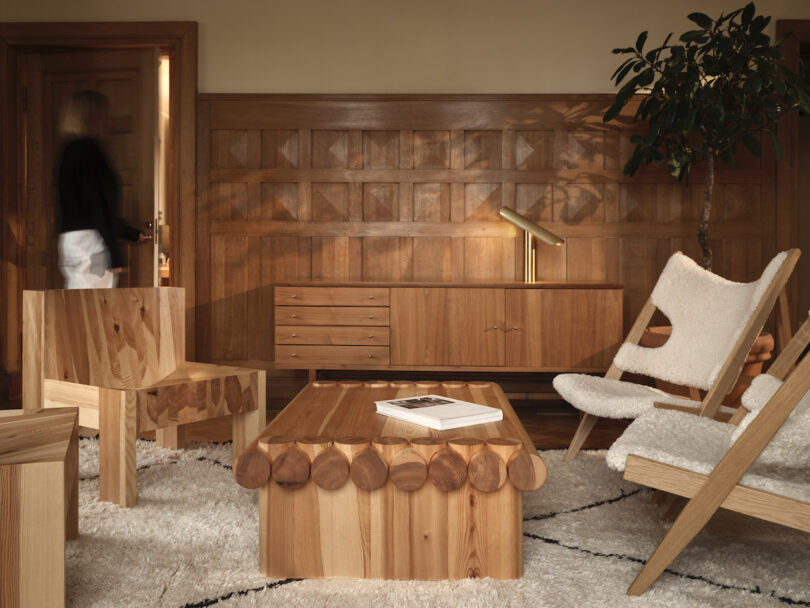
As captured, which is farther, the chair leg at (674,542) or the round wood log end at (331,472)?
the round wood log end at (331,472)

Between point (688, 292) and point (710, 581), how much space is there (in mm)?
1402

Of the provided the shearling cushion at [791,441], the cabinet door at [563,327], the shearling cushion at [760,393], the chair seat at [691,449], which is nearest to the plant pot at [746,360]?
the cabinet door at [563,327]

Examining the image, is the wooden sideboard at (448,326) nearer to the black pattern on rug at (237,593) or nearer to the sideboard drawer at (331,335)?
the sideboard drawer at (331,335)

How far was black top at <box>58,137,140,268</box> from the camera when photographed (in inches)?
152

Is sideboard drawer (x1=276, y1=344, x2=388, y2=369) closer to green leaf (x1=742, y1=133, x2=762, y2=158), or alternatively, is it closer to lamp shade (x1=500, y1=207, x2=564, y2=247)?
lamp shade (x1=500, y1=207, x2=564, y2=247)

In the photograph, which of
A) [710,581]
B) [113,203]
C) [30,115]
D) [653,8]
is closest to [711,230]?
[653,8]

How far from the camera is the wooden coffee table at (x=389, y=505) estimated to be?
156cm

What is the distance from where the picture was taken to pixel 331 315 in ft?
11.9

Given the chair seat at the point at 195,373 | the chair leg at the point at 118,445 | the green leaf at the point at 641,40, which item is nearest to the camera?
the chair leg at the point at 118,445

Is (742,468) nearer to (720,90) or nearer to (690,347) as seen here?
(690,347)

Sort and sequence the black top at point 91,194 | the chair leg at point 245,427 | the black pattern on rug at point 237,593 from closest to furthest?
1. the black pattern on rug at point 237,593
2. the chair leg at point 245,427
3. the black top at point 91,194

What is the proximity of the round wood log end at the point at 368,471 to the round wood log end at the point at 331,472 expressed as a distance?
0.07ft

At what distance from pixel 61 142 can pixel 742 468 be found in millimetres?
4152

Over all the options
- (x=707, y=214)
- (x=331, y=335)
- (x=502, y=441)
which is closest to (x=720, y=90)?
(x=707, y=214)
